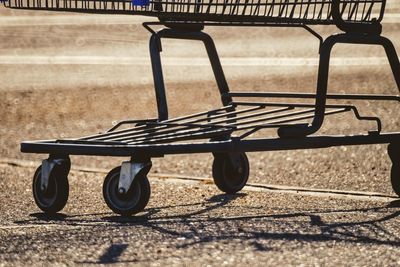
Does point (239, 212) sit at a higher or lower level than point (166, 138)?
lower

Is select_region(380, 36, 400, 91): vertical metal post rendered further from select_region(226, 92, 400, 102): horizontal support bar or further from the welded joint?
the welded joint

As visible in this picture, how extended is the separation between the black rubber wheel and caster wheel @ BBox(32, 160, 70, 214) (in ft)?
0.81

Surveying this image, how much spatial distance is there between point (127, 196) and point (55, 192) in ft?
1.35

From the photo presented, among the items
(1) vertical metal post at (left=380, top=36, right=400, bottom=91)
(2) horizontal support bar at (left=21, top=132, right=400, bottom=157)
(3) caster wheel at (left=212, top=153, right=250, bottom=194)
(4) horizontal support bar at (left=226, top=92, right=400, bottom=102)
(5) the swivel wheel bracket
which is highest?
(1) vertical metal post at (left=380, top=36, right=400, bottom=91)

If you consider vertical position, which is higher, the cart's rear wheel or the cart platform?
the cart platform

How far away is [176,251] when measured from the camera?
457 centimetres

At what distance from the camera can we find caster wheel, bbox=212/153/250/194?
6465 mm

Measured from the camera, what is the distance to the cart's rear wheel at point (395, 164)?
6.11 m

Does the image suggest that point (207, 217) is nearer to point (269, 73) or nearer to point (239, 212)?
point (239, 212)

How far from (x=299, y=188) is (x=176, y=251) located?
2203 millimetres

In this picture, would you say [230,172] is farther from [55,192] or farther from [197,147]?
[55,192]

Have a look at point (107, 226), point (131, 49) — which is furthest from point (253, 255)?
point (131, 49)

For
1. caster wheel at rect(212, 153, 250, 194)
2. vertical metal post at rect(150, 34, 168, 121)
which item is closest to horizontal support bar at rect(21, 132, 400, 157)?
vertical metal post at rect(150, 34, 168, 121)

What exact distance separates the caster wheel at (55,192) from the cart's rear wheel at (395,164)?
1638 mm
